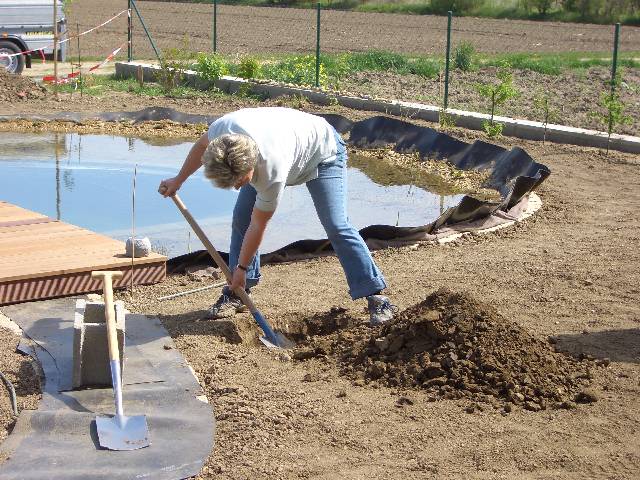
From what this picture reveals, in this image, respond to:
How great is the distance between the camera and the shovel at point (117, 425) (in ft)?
14.0

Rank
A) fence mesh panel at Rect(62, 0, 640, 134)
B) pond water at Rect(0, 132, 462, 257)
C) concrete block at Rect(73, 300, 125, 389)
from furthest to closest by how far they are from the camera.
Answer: fence mesh panel at Rect(62, 0, 640, 134) → pond water at Rect(0, 132, 462, 257) → concrete block at Rect(73, 300, 125, 389)

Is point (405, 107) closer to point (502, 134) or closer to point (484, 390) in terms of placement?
point (502, 134)

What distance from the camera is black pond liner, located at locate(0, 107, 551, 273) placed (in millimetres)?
7402

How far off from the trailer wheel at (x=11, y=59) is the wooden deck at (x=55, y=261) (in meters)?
11.2

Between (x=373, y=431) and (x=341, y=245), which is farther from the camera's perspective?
(x=341, y=245)

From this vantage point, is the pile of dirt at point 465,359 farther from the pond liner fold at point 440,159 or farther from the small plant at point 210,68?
the small plant at point 210,68

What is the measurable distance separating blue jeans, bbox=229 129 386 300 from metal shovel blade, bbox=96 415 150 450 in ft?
4.81

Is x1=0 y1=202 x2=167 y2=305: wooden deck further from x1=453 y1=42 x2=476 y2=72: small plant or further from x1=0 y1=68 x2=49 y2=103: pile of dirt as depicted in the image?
x1=453 y1=42 x2=476 y2=72: small plant

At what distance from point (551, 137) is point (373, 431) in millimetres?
8602

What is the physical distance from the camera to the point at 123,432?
14.3ft

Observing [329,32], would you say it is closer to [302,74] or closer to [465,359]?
[302,74]

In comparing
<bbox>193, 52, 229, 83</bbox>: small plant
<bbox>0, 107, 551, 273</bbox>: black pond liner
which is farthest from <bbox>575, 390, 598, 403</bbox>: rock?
<bbox>193, 52, 229, 83</bbox>: small plant

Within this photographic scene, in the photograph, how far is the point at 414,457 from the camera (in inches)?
166

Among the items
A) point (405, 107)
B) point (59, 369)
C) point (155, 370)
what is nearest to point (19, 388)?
point (59, 369)
